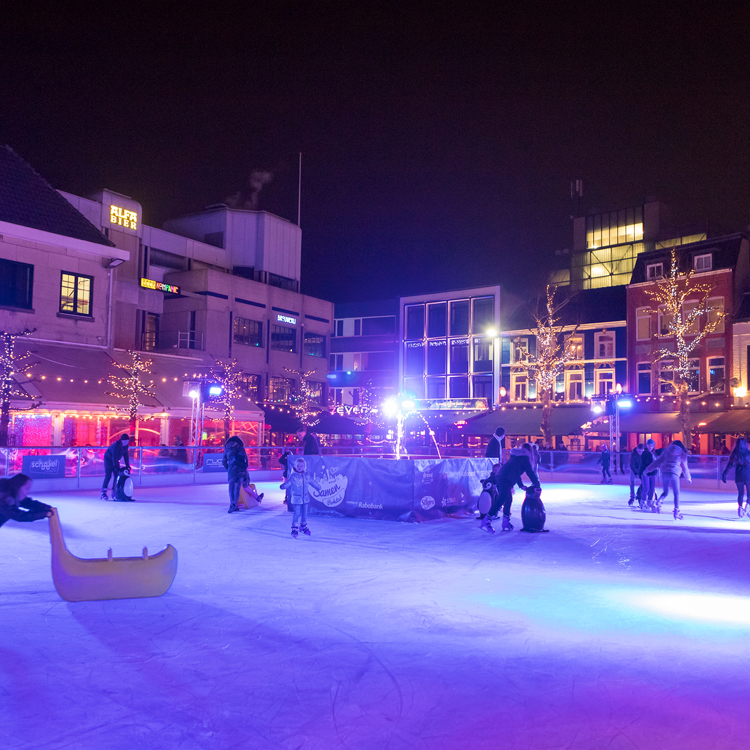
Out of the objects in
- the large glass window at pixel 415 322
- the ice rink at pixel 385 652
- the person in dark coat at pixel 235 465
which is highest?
the large glass window at pixel 415 322

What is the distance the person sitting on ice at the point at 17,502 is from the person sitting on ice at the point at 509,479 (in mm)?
8043

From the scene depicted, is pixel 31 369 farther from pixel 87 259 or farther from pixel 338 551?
pixel 338 551

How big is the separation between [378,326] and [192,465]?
3240 centimetres

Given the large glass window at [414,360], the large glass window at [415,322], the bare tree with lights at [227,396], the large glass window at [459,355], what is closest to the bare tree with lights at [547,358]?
the large glass window at [459,355]

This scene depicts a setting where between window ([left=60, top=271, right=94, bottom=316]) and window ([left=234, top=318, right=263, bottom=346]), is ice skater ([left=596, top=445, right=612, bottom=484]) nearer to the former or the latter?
window ([left=60, top=271, right=94, bottom=316])

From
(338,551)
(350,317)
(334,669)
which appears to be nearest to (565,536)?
(338,551)

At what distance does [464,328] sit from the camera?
50.6m

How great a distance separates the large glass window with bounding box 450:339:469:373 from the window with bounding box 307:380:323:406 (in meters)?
9.45

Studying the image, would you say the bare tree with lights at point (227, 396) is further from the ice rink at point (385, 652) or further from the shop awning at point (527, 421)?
the ice rink at point (385, 652)

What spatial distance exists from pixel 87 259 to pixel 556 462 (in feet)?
70.2

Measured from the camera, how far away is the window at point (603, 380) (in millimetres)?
42531

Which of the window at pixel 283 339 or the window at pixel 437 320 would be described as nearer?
the window at pixel 283 339

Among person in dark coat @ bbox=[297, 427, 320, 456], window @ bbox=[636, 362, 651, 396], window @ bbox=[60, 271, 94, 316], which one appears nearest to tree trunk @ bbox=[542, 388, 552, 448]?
window @ bbox=[636, 362, 651, 396]

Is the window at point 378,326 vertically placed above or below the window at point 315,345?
above
